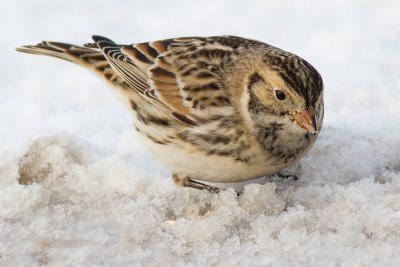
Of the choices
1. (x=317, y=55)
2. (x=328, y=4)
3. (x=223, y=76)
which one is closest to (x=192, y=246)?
(x=223, y=76)

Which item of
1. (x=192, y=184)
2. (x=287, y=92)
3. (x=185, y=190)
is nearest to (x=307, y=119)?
(x=287, y=92)

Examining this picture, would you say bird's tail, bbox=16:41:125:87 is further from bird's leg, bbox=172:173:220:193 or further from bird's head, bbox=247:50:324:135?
bird's head, bbox=247:50:324:135

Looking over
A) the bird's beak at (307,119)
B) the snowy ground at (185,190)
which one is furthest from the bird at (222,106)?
the snowy ground at (185,190)

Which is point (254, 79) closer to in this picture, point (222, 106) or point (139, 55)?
point (222, 106)

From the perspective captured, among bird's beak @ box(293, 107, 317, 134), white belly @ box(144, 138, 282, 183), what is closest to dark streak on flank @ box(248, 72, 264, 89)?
bird's beak @ box(293, 107, 317, 134)

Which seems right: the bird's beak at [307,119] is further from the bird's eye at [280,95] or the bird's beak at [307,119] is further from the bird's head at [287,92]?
the bird's eye at [280,95]

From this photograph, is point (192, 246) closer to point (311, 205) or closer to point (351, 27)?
point (311, 205)
